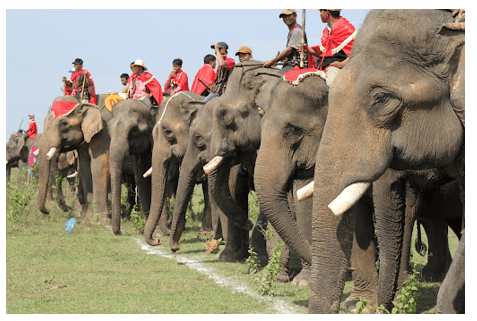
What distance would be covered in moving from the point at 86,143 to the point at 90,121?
1.84ft

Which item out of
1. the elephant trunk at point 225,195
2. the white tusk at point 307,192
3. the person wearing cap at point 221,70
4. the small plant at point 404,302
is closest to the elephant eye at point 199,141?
the elephant trunk at point 225,195

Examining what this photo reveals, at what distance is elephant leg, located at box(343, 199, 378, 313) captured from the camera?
22.0ft

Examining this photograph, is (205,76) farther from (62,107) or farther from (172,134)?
(62,107)

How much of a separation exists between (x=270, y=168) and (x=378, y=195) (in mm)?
1035

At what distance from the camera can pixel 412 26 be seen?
4.69 meters

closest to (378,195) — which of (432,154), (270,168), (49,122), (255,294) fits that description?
(270,168)

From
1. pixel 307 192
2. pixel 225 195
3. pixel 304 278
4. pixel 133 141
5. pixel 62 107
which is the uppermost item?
pixel 62 107

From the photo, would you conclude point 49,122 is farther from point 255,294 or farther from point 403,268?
point 403,268

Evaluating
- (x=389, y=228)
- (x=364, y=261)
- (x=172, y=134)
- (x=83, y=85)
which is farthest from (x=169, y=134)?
(x=389, y=228)

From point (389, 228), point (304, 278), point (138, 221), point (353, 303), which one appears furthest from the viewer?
point (138, 221)

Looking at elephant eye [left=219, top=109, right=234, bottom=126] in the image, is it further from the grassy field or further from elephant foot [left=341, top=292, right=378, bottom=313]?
elephant foot [left=341, top=292, right=378, bottom=313]

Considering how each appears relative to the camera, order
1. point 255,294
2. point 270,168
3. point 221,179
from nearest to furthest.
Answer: point 270,168 < point 255,294 < point 221,179

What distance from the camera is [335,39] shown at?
693 cm

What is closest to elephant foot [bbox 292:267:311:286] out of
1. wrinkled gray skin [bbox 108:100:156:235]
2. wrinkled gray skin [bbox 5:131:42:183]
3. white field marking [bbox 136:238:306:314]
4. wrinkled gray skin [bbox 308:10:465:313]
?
white field marking [bbox 136:238:306:314]
